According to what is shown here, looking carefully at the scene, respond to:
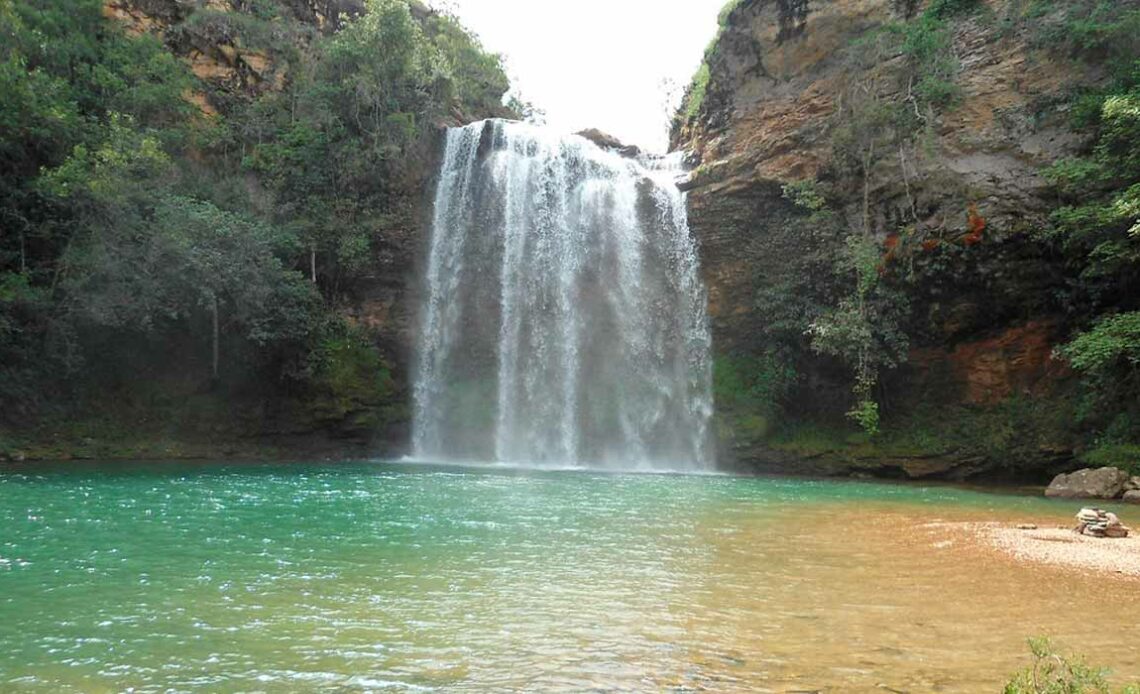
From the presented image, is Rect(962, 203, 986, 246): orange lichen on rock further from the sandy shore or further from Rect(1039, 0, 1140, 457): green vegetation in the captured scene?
the sandy shore

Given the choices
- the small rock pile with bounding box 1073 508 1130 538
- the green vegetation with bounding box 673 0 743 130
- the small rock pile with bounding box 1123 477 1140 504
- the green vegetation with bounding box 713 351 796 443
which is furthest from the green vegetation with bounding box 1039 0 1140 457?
the green vegetation with bounding box 673 0 743 130

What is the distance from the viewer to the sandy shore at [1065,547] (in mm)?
7422

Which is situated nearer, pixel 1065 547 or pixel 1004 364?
pixel 1065 547

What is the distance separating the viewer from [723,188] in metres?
23.9

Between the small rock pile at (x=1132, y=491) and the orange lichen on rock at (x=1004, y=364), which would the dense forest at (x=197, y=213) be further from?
the small rock pile at (x=1132, y=491)

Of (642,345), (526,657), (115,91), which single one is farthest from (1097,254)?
(115,91)

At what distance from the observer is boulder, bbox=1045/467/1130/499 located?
14812mm

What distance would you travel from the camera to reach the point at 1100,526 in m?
9.21

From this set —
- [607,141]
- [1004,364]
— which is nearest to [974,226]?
[1004,364]

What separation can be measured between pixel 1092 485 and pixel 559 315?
14.7 meters

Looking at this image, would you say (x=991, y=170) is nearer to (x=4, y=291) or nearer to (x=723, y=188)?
(x=723, y=188)

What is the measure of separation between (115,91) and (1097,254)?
27.6m

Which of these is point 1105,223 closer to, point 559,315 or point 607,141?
point 559,315

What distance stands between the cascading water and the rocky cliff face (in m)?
1.48
